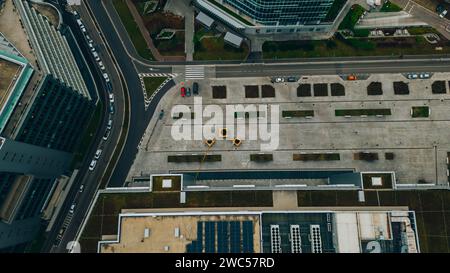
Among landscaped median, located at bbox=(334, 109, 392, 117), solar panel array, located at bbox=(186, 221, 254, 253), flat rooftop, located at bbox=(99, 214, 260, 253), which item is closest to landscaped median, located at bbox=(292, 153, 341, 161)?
Result: landscaped median, located at bbox=(334, 109, 392, 117)

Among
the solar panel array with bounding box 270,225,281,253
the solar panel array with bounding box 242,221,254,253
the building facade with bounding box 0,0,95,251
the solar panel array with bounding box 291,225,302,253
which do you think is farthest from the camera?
the solar panel array with bounding box 270,225,281,253

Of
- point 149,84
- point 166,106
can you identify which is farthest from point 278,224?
point 149,84

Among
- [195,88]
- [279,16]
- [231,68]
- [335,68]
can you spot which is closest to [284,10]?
[279,16]

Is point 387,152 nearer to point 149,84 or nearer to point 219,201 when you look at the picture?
point 219,201

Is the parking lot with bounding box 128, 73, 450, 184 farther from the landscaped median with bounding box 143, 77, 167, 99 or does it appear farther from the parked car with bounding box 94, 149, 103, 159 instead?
the parked car with bounding box 94, 149, 103, 159

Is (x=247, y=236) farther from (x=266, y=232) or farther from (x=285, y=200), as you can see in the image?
(x=285, y=200)
